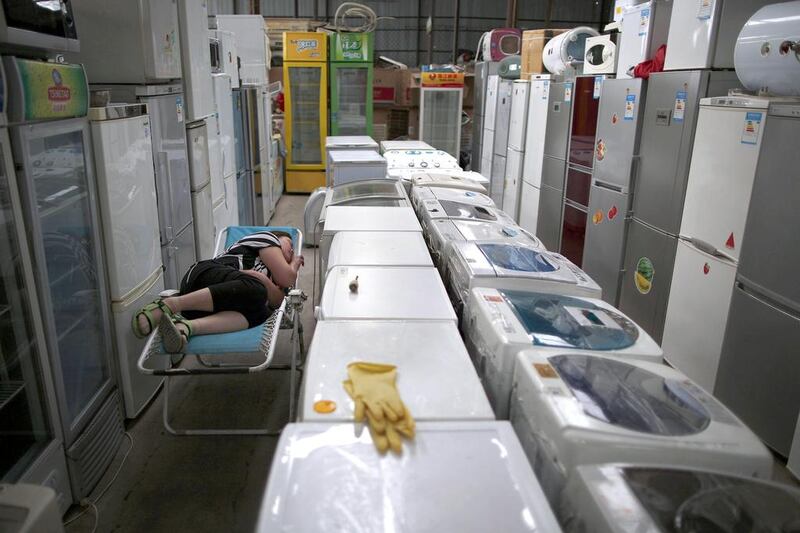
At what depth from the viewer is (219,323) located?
2863 mm

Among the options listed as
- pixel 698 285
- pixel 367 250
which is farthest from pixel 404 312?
pixel 698 285

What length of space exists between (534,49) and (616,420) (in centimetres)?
583

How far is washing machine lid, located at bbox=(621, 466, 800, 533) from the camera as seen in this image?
1202 mm

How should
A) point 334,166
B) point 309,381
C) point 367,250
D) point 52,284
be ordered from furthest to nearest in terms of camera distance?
point 334,166 → point 367,250 → point 52,284 → point 309,381

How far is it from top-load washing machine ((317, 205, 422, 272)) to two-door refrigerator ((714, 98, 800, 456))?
1.67 meters

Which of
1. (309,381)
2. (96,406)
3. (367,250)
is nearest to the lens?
(309,381)

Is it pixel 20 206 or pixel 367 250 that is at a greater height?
pixel 20 206

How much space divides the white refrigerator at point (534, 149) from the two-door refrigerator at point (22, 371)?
4.92 meters

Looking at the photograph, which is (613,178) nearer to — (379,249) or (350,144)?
(379,249)

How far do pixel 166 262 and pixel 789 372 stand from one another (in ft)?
11.0

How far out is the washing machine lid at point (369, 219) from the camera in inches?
126

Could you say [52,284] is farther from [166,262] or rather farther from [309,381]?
[309,381]

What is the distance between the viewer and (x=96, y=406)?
2.62 meters

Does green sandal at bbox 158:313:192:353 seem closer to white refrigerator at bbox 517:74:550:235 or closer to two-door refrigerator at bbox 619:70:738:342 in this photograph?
two-door refrigerator at bbox 619:70:738:342
